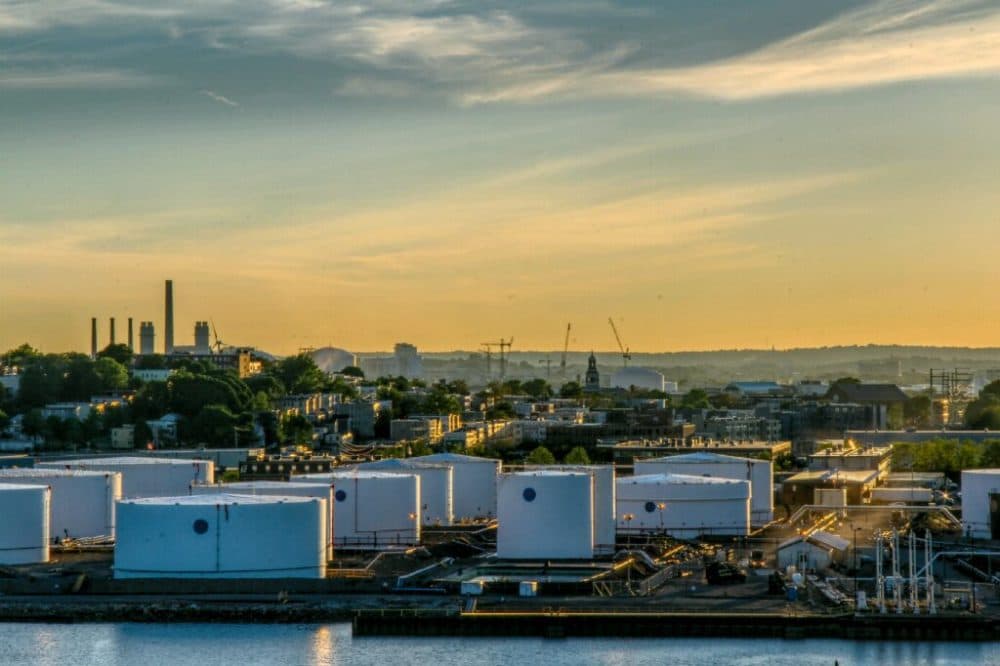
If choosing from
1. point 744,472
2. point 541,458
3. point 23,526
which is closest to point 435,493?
point 744,472

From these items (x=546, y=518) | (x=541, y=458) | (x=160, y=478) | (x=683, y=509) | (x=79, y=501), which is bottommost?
(x=683, y=509)

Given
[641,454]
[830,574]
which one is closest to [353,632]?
[830,574]

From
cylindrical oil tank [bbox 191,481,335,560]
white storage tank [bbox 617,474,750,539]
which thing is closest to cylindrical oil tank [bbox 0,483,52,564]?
cylindrical oil tank [bbox 191,481,335,560]

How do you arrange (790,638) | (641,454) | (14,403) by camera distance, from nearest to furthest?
1. (790,638)
2. (641,454)
3. (14,403)

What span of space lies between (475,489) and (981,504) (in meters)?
10.6

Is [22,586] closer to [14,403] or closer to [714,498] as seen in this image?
[714,498]

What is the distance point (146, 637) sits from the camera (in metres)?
28.8

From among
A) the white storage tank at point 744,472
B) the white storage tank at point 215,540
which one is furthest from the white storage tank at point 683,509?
the white storage tank at point 215,540

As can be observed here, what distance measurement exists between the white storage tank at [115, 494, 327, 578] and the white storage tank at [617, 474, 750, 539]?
9938 mm

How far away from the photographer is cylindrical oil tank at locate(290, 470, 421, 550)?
124 ft

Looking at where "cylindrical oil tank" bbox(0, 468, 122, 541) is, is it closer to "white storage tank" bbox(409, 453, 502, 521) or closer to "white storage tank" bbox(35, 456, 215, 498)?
"white storage tank" bbox(35, 456, 215, 498)

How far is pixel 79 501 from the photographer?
3941 centimetres

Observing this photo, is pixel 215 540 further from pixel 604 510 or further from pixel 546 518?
pixel 604 510

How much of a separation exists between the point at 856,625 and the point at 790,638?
3.25ft
